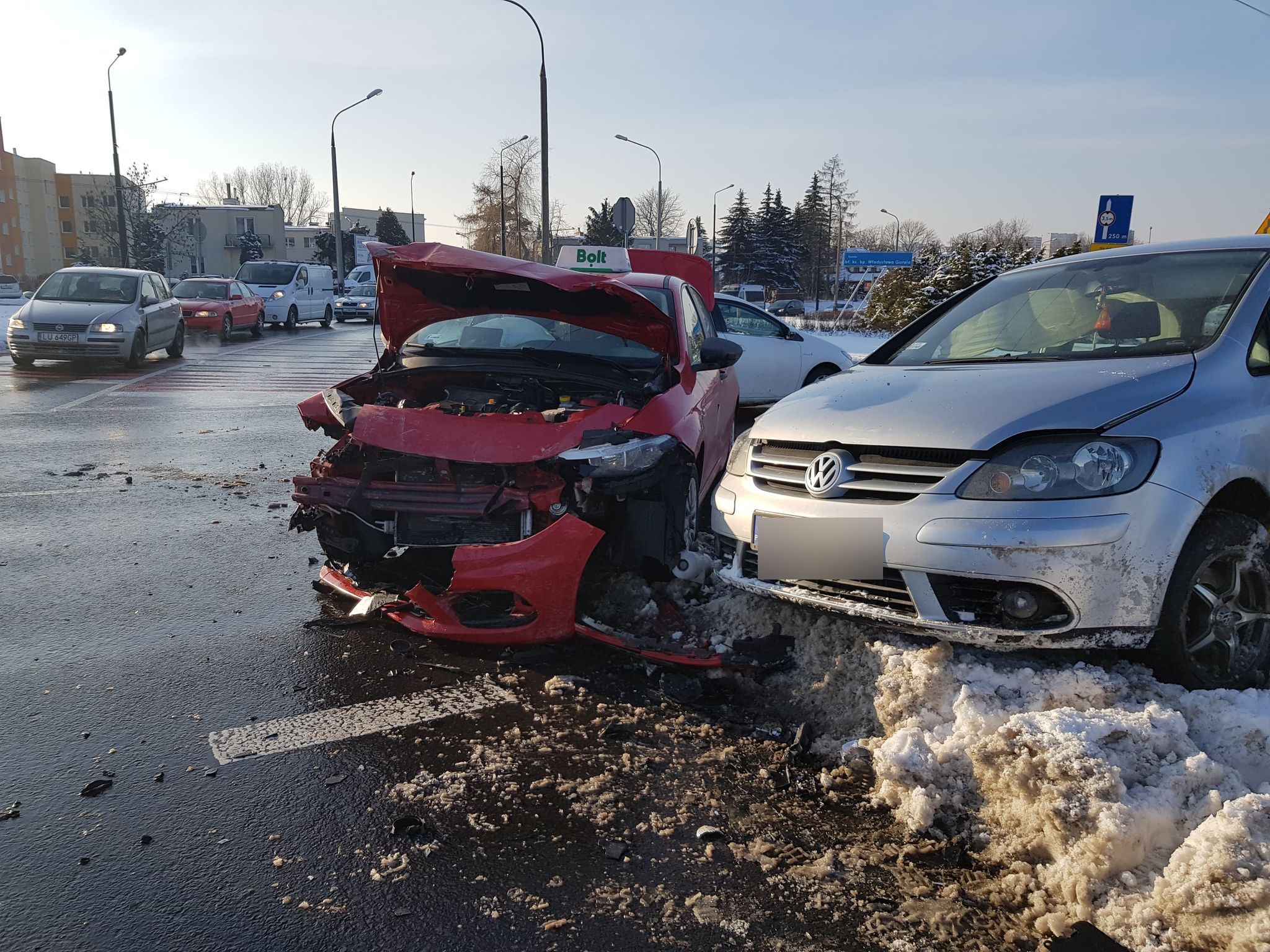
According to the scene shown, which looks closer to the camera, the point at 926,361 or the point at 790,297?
the point at 926,361

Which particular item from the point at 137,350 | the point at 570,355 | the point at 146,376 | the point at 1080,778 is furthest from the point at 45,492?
the point at 137,350

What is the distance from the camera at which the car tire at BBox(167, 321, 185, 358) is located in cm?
1797

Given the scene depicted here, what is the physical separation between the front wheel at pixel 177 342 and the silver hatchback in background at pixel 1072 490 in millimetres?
17250

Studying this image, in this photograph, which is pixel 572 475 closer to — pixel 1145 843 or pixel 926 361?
pixel 926 361

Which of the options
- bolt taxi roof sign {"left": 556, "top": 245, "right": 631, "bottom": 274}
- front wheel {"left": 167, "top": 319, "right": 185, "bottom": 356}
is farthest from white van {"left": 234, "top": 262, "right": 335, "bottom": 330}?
bolt taxi roof sign {"left": 556, "top": 245, "right": 631, "bottom": 274}

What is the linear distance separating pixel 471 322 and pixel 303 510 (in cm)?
174

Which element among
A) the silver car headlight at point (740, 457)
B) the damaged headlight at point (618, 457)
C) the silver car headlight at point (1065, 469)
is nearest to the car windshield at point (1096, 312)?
the silver car headlight at point (1065, 469)

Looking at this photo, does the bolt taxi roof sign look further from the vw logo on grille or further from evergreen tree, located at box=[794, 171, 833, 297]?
evergreen tree, located at box=[794, 171, 833, 297]

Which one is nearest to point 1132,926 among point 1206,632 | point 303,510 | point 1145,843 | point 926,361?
point 1145,843

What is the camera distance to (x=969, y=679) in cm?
299

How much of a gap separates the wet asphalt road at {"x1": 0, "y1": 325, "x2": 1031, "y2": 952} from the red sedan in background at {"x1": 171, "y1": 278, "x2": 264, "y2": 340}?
19.1 metres

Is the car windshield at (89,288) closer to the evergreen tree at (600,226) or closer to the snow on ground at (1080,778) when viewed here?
the snow on ground at (1080,778)

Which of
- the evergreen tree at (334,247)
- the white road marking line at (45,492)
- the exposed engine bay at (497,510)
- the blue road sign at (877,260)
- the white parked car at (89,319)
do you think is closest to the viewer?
the exposed engine bay at (497,510)

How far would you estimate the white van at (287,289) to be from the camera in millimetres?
27078
